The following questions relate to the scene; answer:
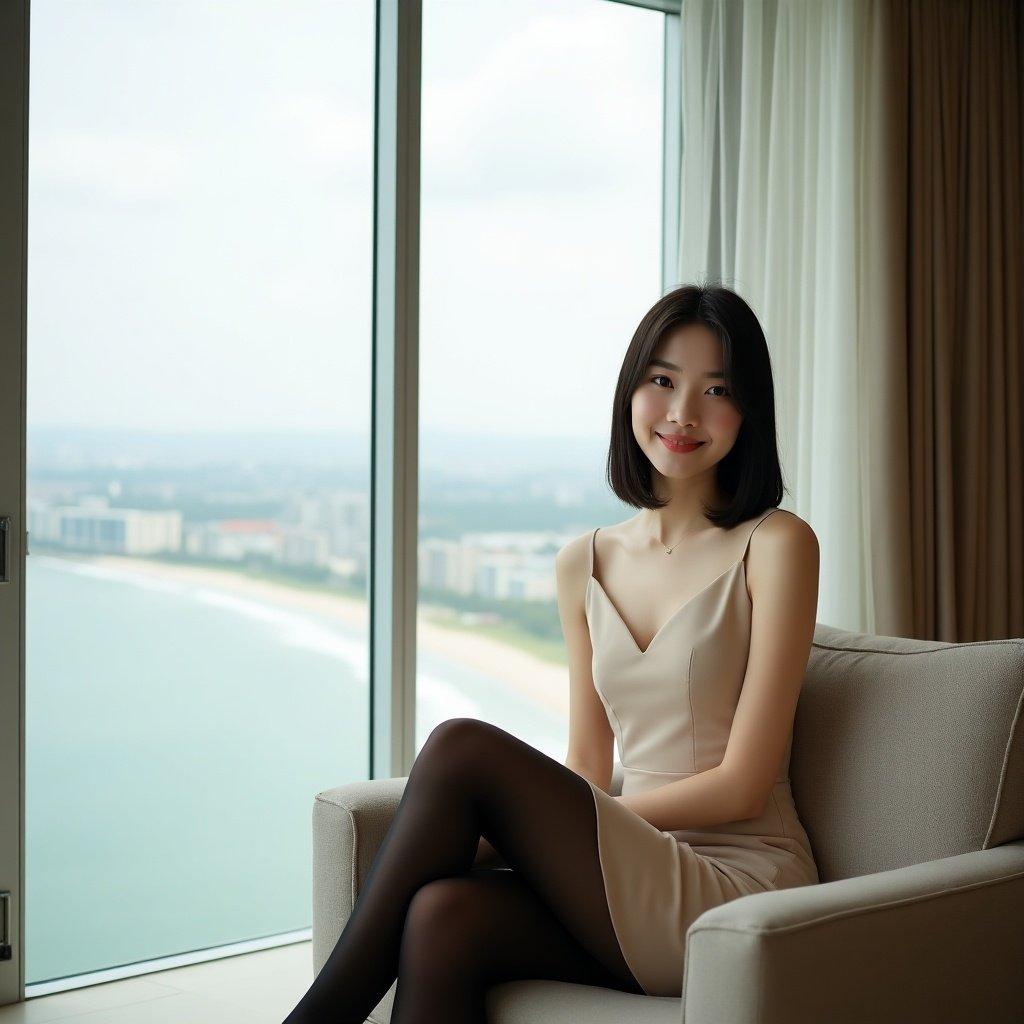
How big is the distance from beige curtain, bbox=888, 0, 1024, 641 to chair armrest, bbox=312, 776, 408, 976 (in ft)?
5.53

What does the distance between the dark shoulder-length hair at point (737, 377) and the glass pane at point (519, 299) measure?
111cm

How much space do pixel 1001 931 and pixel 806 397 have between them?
178 centimetres

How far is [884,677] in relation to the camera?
191 cm

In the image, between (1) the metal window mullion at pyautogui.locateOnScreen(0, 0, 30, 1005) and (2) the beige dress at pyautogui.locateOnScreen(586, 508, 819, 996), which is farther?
(1) the metal window mullion at pyautogui.locateOnScreen(0, 0, 30, 1005)

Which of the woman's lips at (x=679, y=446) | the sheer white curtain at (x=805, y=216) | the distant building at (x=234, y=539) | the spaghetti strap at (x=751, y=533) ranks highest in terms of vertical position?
the sheer white curtain at (x=805, y=216)

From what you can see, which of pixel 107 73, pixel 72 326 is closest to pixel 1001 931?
pixel 72 326

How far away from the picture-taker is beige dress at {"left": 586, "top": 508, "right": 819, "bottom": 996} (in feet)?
5.52

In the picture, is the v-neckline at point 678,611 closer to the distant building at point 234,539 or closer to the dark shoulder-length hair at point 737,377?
the dark shoulder-length hair at point 737,377

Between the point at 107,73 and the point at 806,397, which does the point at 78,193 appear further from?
the point at 806,397

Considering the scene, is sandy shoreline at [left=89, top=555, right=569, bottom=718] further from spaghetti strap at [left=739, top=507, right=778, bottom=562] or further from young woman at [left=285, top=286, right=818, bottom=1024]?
spaghetti strap at [left=739, top=507, right=778, bottom=562]

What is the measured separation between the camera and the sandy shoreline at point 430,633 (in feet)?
9.25

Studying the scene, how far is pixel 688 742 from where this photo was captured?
1.92m

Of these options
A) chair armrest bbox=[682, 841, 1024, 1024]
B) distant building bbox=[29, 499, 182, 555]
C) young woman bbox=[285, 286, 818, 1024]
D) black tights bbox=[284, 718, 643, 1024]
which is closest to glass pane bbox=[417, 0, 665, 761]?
distant building bbox=[29, 499, 182, 555]

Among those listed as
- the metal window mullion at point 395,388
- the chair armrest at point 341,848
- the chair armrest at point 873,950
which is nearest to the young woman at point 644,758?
the chair armrest at point 341,848
